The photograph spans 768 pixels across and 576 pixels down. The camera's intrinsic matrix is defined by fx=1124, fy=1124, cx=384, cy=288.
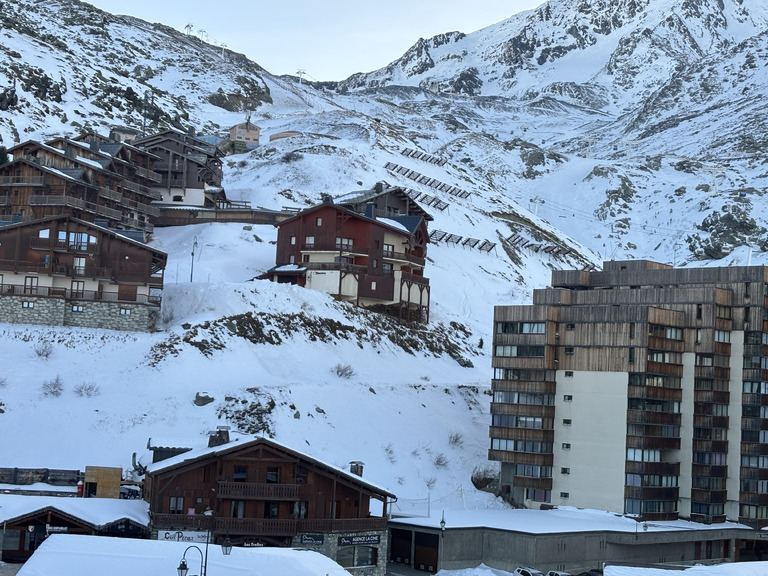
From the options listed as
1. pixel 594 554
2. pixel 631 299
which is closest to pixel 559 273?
pixel 631 299

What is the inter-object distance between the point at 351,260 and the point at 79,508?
45131 mm

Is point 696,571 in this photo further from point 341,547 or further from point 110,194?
point 110,194

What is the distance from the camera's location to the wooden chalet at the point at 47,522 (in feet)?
175

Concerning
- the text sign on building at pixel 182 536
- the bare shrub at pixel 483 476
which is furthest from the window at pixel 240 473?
the bare shrub at pixel 483 476

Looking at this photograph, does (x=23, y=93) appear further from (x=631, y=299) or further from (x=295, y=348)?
(x=631, y=299)

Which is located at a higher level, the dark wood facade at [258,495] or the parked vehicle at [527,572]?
the dark wood facade at [258,495]

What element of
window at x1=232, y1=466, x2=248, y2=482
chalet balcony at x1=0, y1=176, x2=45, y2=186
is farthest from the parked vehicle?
chalet balcony at x1=0, y1=176, x2=45, y2=186

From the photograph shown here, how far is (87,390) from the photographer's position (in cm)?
6869

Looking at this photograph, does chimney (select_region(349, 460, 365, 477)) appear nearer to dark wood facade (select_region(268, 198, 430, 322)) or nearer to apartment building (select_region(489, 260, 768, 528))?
apartment building (select_region(489, 260, 768, 528))

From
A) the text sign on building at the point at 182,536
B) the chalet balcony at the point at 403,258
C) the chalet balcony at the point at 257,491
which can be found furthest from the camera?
the chalet balcony at the point at 403,258

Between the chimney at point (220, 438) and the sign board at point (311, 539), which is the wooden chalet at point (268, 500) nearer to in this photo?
the sign board at point (311, 539)

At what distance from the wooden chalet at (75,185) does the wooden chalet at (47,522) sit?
35985 millimetres

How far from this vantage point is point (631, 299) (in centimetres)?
7925

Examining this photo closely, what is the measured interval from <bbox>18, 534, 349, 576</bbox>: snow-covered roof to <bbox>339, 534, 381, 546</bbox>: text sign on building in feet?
42.0
